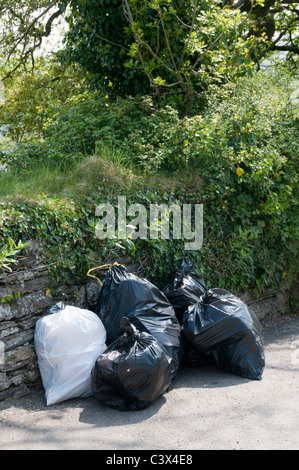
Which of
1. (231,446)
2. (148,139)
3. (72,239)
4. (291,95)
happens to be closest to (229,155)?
(148,139)

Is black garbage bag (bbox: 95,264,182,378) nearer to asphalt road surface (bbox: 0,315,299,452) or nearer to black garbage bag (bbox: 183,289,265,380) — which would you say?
black garbage bag (bbox: 183,289,265,380)

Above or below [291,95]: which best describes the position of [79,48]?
above

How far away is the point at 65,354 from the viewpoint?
3551 mm

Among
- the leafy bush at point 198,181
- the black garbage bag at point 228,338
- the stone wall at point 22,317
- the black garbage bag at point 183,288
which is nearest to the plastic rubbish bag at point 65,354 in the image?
the stone wall at point 22,317

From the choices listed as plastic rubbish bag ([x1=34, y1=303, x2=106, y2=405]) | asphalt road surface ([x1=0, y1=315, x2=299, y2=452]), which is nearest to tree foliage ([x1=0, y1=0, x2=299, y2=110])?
plastic rubbish bag ([x1=34, y1=303, x2=106, y2=405])

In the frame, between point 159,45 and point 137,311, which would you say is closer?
point 137,311

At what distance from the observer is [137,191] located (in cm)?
473

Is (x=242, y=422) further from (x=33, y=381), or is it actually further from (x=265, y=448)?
(x=33, y=381)

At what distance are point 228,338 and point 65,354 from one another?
1335 millimetres

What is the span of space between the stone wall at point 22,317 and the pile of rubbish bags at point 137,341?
0.12 meters

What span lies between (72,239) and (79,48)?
4361mm

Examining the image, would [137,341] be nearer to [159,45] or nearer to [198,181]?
[198,181]

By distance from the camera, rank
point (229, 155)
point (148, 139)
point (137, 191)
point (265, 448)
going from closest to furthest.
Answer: point (265, 448) < point (137, 191) < point (229, 155) < point (148, 139)

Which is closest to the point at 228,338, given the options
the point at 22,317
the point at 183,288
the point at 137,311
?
the point at 183,288
